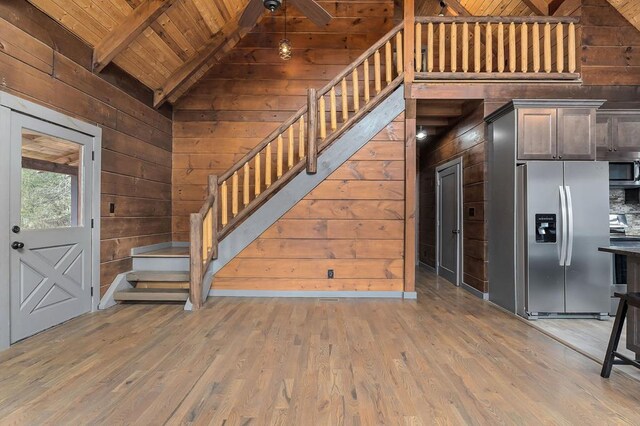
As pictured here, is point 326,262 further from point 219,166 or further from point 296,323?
point 219,166

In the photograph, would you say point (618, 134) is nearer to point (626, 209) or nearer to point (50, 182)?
point (626, 209)

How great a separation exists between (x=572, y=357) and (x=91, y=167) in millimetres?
4966

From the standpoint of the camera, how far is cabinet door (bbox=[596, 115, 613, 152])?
4078mm

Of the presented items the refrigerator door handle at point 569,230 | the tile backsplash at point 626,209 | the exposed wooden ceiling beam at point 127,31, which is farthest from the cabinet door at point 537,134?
the exposed wooden ceiling beam at point 127,31

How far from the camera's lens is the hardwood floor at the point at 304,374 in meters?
1.86

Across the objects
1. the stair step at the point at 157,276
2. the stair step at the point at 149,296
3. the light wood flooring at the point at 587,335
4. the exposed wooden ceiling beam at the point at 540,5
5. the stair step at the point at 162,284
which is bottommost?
the light wood flooring at the point at 587,335

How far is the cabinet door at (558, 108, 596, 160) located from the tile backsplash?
1017mm

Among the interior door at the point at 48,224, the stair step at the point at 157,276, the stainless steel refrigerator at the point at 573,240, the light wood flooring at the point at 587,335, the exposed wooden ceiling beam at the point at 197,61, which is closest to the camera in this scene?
the light wood flooring at the point at 587,335

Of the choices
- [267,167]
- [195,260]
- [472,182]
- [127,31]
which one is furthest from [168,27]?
[472,182]

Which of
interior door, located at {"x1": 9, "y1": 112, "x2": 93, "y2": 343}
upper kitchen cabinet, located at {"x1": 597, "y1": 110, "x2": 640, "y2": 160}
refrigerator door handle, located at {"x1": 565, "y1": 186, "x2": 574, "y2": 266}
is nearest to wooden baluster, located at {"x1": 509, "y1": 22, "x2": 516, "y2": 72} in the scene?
upper kitchen cabinet, located at {"x1": 597, "y1": 110, "x2": 640, "y2": 160}

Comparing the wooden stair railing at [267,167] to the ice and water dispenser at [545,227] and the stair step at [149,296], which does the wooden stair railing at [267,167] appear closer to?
the stair step at [149,296]

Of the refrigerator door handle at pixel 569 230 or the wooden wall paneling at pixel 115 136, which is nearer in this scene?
the wooden wall paneling at pixel 115 136

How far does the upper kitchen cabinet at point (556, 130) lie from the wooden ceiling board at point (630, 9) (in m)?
1.42

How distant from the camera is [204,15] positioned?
4590 mm
